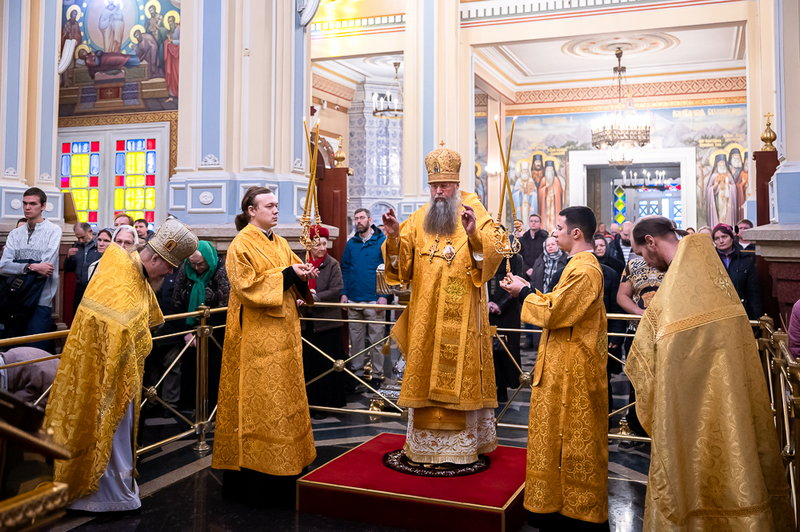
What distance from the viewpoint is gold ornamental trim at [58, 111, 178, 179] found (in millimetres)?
10938

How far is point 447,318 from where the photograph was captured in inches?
166

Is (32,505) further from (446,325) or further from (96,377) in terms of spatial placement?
(446,325)

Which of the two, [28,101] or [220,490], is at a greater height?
[28,101]

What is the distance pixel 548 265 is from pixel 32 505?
277 inches

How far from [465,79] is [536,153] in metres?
5.71

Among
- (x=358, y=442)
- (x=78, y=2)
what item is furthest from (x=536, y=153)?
(x=358, y=442)

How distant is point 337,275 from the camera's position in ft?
22.4

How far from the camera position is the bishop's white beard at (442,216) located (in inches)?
168

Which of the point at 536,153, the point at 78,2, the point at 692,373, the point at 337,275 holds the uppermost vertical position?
the point at 78,2

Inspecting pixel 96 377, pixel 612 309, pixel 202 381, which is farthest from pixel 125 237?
pixel 612 309

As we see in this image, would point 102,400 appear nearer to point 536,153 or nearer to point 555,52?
point 555,52

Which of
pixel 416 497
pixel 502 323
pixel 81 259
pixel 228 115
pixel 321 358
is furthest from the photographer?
pixel 81 259

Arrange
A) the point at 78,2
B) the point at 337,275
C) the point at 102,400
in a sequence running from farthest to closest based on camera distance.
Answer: the point at 78,2, the point at 337,275, the point at 102,400

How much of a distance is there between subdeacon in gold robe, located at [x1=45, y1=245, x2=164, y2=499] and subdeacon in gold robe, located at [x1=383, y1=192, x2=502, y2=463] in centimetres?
149
